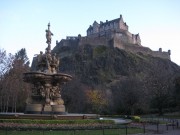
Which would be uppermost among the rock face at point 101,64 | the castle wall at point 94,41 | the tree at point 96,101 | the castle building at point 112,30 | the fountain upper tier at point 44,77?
the castle building at point 112,30

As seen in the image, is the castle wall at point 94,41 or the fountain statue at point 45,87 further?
the castle wall at point 94,41

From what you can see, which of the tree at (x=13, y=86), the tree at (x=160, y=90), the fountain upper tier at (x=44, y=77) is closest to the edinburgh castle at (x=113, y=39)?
the tree at (x=160, y=90)

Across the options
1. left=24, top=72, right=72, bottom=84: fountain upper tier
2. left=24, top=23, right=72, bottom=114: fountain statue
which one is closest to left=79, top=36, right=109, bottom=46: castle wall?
left=24, top=23, right=72, bottom=114: fountain statue

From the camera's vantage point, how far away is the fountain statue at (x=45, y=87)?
23.4m

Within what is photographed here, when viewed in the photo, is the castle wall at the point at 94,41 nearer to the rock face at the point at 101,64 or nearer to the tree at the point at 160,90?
the rock face at the point at 101,64

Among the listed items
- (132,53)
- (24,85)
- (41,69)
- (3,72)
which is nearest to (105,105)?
(24,85)

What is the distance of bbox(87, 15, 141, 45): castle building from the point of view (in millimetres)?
115050

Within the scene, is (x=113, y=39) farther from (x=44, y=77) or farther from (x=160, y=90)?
(x=44, y=77)

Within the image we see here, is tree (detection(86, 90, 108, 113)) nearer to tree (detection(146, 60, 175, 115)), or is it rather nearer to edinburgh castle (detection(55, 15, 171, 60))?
tree (detection(146, 60, 175, 115))

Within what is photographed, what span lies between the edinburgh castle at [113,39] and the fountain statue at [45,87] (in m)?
79.5

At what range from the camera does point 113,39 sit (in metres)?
103

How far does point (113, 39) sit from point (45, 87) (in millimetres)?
80821

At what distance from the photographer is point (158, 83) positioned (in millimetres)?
49219

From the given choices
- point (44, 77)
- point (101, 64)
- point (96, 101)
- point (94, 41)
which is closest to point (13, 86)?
point (96, 101)
